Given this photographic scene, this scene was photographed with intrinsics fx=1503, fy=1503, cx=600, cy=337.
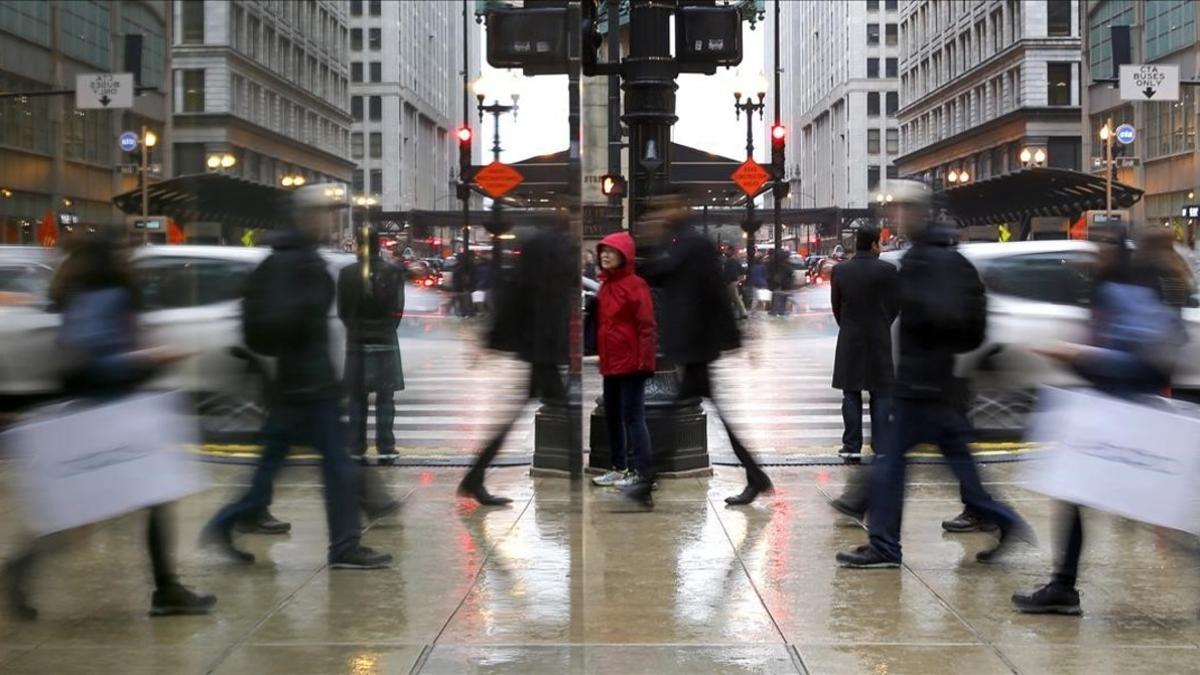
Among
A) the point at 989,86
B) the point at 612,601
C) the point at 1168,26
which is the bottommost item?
the point at 612,601

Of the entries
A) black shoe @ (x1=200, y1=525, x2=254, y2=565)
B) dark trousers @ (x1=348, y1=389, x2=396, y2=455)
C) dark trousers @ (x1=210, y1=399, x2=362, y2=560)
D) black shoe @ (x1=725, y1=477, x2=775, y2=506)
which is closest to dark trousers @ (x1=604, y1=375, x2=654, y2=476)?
black shoe @ (x1=725, y1=477, x2=775, y2=506)

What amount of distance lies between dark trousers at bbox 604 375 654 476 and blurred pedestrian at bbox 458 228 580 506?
0.71 meters

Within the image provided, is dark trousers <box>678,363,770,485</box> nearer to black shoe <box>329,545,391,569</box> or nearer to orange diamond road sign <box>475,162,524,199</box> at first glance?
black shoe <box>329,545,391,569</box>

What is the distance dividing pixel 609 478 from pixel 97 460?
4666 millimetres

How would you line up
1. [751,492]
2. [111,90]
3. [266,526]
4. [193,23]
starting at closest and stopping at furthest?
[266,526], [751,492], [193,23], [111,90]

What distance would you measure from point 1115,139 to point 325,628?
5459 cm

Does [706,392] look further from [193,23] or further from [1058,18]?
[1058,18]

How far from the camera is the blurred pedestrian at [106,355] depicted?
6.34 meters

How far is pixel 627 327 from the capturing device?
9.64 metres

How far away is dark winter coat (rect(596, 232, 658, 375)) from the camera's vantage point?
9.63m

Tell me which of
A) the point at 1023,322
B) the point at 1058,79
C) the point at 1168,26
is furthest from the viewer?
the point at 1058,79

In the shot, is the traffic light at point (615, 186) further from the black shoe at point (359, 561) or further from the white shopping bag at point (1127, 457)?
the white shopping bag at point (1127, 457)

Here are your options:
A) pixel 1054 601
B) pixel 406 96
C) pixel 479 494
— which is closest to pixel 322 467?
pixel 479 494

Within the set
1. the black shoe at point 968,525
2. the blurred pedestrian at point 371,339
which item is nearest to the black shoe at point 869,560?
the black shoe at point 968,525
